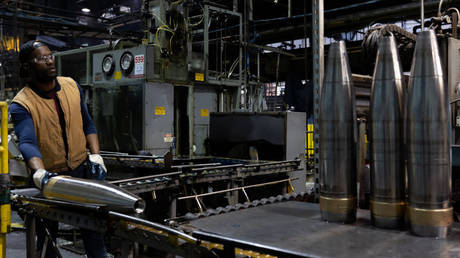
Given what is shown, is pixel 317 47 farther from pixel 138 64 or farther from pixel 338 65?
pixel 138 64

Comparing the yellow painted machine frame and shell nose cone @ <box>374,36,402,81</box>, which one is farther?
the yellow painted machine frame

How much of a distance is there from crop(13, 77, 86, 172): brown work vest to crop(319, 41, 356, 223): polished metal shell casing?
1.50m

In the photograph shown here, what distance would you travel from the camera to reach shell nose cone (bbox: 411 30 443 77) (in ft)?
3.44

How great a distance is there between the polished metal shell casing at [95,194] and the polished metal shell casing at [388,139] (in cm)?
76

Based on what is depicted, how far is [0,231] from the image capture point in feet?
6.81

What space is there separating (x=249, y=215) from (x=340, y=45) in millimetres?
607

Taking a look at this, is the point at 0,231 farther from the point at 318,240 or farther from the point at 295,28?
the point at 295,28

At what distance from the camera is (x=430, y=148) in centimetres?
104

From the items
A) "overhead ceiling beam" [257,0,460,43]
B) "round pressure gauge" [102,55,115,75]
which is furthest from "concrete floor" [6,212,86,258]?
"overhead ceiling beam" [257,0,460,43]

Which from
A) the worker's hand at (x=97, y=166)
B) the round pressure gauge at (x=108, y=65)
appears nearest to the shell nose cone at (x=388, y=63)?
the worker's hand at (x=97, y=166)

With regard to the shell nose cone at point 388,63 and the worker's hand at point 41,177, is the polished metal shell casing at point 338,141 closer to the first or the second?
→ the shell nose cone at point 388,63

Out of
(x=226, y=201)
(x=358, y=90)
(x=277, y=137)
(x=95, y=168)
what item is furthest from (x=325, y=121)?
(x=277, y=137)

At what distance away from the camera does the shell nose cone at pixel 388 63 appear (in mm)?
1132

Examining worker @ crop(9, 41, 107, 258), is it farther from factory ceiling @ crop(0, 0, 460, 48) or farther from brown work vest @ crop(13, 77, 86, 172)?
factory ceiling @ crop(0, 0, 460, 48)
